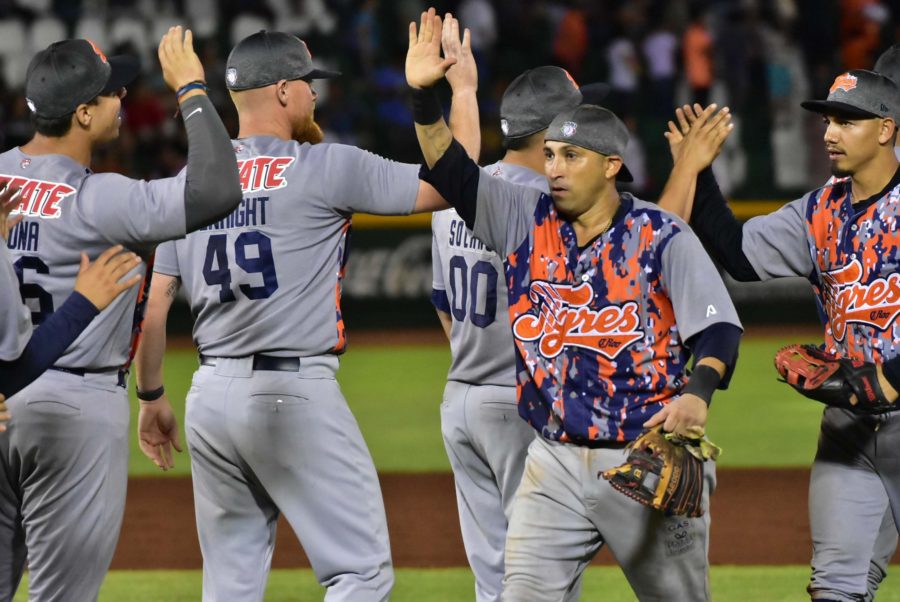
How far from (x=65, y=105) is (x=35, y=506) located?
147 centimetres

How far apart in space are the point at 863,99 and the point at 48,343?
3265 millimetres

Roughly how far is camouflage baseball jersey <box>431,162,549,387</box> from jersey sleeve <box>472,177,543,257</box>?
81 centimetres

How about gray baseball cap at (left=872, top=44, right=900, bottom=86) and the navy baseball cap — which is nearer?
the navy baseball cap

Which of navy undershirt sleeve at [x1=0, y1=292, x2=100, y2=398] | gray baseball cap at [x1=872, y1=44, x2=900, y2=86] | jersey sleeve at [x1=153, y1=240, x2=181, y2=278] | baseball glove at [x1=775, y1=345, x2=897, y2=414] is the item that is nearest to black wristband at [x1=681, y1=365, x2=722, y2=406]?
baseball glove at [x1=775, y1=345, x2=897, y2=414]

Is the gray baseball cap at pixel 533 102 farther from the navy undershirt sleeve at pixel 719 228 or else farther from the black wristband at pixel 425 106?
the black wristband at pixel 425 106

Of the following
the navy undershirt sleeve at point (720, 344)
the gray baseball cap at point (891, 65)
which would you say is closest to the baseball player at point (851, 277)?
the navy undershirt sleeve at point (720, 344)

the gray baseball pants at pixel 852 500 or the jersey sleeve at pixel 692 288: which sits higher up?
the jersey sleeve at pixel 692 288

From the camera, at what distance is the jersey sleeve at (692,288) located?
182 inches

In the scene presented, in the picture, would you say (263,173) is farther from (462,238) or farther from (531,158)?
(531,158)

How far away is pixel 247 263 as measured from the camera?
16.8 ft

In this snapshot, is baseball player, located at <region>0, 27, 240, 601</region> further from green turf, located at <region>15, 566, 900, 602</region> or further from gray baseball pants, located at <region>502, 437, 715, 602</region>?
green turf, located at <region>15, 566, 900, 602</region>

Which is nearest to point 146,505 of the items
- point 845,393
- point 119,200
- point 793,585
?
point 793,585

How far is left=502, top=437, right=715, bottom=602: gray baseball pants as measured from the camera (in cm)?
473

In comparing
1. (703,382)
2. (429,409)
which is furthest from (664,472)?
(429,409)
